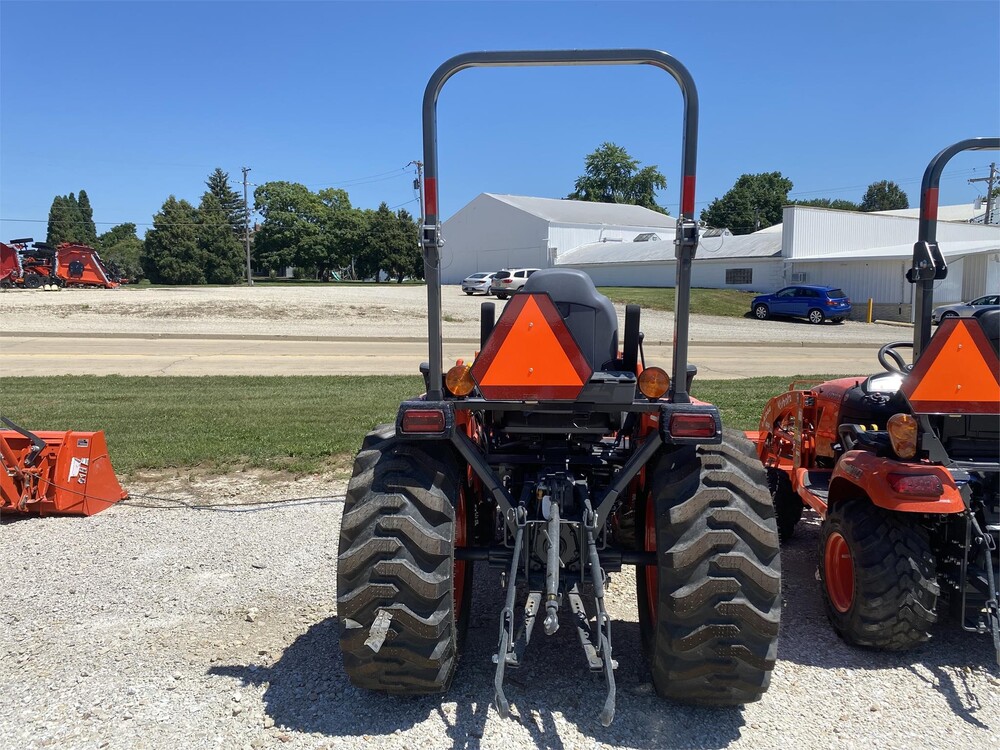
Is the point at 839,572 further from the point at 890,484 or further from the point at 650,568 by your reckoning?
the point at 650,568

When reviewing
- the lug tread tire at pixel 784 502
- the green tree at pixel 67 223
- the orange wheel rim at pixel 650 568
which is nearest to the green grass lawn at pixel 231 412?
the lug tread tire at pixel 784 502

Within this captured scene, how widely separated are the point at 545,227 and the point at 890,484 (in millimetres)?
24784

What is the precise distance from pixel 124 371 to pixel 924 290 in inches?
606

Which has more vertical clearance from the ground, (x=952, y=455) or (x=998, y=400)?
(x=998, y=400)

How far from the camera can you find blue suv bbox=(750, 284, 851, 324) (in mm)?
30969

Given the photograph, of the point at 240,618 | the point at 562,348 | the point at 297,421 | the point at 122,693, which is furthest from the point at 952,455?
the point at 297,421

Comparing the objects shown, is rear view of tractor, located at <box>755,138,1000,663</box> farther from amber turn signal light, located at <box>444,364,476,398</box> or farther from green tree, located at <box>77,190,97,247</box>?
green tree, located at <box>77,190,97,247</box>

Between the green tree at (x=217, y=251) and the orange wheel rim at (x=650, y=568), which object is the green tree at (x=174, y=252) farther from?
the orange wheel rim at (x=650, y=568)

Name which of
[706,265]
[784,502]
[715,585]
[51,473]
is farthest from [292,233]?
[715,585]

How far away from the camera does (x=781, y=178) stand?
91.3 m

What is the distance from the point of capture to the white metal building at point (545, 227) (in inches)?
280

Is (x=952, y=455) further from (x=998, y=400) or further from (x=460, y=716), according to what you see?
(x=460, y=716)

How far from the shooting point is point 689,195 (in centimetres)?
313

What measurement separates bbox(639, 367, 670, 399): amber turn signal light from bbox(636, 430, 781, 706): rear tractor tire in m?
0.33
